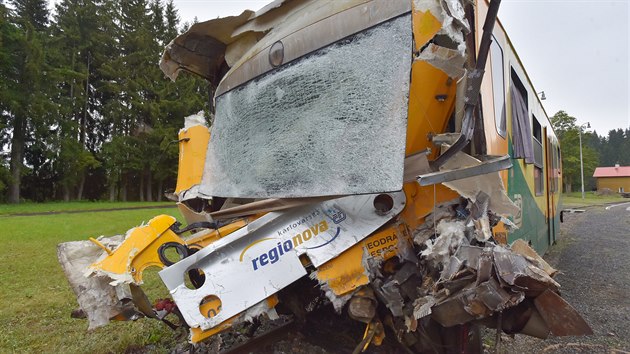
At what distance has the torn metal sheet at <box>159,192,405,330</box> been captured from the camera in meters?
2.29

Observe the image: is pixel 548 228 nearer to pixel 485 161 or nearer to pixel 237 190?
pixel 485 161

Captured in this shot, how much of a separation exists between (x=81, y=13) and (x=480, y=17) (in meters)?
36.9

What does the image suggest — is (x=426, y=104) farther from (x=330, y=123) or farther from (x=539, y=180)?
(x=539, y=180)

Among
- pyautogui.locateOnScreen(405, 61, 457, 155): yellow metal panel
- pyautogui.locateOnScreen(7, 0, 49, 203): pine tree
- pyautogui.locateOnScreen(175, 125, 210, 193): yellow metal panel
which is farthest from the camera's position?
pyautogui.locateOnScreen(7, 0, 49, 203): pine tree

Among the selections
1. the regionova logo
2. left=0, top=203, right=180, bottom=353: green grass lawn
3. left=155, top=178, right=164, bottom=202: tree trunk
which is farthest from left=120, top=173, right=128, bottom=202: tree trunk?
the regionova logo

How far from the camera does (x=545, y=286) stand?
1884 mm

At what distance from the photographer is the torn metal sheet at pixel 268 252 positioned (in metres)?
2.29

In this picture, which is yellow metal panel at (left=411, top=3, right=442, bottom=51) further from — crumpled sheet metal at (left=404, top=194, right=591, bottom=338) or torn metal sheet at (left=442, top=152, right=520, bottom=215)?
crumpled sheet metal at (left=404, top=194, right=591, bottom=338)

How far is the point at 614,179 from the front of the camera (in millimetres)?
61219

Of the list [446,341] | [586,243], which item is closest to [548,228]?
[586,243]

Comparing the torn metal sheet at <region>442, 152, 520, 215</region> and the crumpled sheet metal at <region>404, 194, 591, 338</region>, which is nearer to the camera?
the crumpled sheet metal at <region>404, 194, 591, 338</region>

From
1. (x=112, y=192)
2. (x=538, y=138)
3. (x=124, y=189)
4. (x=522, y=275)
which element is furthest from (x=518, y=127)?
(x=124, y=189)

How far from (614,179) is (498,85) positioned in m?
72.9

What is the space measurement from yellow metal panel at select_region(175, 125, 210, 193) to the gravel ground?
3.09 metres
